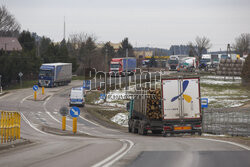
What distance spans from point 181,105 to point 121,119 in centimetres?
2175

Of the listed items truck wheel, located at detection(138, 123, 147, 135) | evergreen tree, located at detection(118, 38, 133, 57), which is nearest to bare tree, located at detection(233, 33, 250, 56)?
evergreen tree, located at detection(118, 38, 133, 57)

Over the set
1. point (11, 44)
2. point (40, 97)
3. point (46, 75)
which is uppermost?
point (11, 44)

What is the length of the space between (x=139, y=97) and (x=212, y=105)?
26097 millimetres

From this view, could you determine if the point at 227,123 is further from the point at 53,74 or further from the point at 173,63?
the point at 173,63

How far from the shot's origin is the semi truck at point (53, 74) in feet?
234

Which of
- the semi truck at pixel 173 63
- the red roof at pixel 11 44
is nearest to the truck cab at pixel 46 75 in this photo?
the red roof at pixel 11 44

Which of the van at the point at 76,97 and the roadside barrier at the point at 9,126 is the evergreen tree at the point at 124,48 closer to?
the van at the point at 76,97

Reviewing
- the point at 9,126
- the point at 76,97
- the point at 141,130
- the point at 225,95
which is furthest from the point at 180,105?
the point at 225,95

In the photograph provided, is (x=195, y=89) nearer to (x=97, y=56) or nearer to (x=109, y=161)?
(x=109, y=161)

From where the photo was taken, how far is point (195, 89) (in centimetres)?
2283

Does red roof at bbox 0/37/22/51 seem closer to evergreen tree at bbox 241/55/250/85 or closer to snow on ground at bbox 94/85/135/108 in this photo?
snow on ground at bbox 94/85/135/108

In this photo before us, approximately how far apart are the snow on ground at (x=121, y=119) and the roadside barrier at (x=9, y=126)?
24.2 metres

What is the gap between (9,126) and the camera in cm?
1736

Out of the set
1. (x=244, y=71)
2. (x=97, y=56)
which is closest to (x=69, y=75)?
(x=97, y=56)
